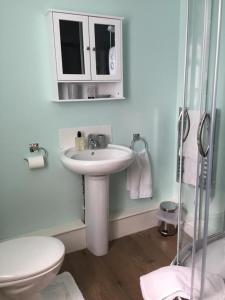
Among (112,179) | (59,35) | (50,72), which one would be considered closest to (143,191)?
(112,179)

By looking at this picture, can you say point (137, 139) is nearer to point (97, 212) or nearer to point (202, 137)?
point (97, 212)

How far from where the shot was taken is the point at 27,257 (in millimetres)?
1307

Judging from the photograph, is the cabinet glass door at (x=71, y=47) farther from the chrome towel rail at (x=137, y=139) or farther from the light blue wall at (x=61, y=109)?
the chrome towel rail at (x=137, y=139)

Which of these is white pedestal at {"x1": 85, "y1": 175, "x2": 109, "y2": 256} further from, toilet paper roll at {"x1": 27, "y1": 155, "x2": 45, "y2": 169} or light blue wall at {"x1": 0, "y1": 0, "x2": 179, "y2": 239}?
toilet paper roll at {"x1": 27, "y1": 155, "x2": 45, "y2": 169}

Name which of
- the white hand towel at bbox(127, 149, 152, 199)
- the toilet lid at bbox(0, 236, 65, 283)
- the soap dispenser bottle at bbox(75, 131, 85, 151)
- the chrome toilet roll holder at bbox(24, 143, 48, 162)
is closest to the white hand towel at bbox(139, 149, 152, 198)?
the white hand towel at bbox(127, 149, 152, 199)

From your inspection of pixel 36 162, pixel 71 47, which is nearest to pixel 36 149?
pixel 36 162

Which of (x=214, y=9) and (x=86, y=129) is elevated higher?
(x=214, y=9)

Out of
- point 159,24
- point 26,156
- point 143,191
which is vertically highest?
point 159,24

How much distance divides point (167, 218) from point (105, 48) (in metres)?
1.50

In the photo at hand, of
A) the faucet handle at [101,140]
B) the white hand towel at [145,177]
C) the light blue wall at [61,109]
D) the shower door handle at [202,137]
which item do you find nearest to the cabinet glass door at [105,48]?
the light blue wall at [61,109]

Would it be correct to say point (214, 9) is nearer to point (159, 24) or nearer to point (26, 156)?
point (159, 24)

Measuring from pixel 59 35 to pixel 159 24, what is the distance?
898 millimetres

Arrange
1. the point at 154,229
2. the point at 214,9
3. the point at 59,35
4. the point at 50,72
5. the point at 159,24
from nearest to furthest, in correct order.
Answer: the point at 214,9, the point at 59,35, the point at 50,72, the point at 159,24, the point at 154,229

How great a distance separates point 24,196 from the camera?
1872 mm
